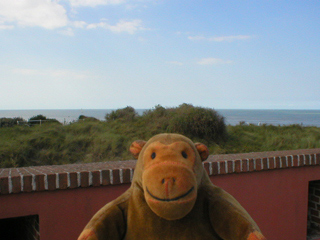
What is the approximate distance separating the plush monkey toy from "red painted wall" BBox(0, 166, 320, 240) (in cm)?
134

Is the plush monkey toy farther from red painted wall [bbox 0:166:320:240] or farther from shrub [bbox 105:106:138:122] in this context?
shrub [bbox 105:106:138:122]

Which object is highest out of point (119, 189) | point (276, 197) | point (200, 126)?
point (200, 126)

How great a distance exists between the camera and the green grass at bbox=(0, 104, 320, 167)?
25.9ft

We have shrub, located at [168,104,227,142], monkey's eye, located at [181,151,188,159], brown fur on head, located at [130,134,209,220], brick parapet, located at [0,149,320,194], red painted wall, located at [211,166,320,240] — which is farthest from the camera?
shrub, located at [168,104,227,142]

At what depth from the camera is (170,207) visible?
140 centimetres

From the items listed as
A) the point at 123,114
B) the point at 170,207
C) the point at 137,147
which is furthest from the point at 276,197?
the point at 123,114

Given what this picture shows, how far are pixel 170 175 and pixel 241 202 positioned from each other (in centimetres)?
248

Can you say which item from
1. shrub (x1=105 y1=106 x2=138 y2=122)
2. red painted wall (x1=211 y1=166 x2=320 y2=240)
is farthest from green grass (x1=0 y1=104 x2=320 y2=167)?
red painted wall (x1=211 y1=166 x2=320 y2=240)

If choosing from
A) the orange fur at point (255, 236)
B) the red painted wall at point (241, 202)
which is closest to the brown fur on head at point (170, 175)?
the orange fur at point (255, 236)

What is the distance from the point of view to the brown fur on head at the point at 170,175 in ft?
4.60

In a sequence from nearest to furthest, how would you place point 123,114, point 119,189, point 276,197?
1. point 119,189
2. point 276,197
3. point 123,114

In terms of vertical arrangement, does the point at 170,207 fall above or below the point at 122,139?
above

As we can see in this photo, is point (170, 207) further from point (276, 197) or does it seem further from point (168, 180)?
point (276, 197)

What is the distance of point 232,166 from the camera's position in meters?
3.48
